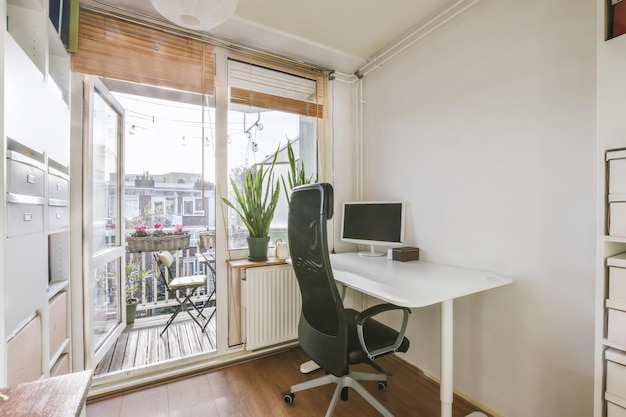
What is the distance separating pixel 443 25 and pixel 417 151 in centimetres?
87

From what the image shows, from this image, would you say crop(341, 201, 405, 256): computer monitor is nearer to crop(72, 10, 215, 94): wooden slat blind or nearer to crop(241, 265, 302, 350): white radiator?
crop(241, 265, 302, 350): white radiator

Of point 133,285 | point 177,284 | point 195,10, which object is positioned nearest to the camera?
point 195,10

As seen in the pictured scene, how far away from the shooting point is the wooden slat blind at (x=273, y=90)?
2332 mm

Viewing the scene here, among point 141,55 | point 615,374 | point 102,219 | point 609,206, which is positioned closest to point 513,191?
point 609,206

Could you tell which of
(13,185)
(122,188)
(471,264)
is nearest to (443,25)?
(471,264)

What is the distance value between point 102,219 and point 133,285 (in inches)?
46.7

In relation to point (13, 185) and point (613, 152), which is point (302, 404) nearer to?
point (13, 185)

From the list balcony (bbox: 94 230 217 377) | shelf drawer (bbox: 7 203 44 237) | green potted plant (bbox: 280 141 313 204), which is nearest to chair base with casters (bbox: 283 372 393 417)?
balcony (bbox: 94 230 217 377)

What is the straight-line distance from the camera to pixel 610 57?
0.98 metres

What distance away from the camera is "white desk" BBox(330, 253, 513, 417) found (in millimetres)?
1263

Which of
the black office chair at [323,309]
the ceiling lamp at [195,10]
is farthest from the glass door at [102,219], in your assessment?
the black office chair at [323,309]

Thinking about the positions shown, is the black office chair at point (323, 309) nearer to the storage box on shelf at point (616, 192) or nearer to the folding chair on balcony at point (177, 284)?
the storage box on shelf at point (616, 192)

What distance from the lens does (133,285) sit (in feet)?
9.86

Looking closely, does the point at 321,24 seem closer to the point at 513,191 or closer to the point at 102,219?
the point at 513,191
